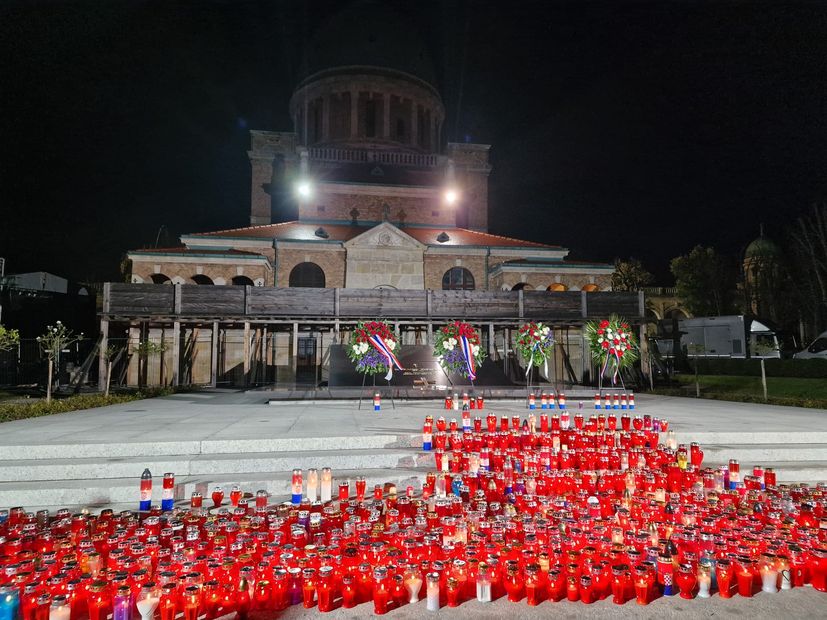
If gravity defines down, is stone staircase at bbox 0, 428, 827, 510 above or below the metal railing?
below

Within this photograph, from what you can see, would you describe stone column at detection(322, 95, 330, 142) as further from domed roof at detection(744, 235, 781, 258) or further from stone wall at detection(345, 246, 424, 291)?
domed roof at detection(744, 235, 781, 258)

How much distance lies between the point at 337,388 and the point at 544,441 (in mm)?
11583

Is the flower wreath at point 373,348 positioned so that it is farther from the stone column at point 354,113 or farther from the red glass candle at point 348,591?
the stone column at point 354,113

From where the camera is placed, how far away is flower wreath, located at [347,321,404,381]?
1795cm

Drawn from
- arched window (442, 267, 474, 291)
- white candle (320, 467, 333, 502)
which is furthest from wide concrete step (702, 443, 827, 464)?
arched window (442, 267, 474, 291)

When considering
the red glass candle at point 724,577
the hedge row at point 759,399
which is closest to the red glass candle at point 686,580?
the red glass candle at point 724,577

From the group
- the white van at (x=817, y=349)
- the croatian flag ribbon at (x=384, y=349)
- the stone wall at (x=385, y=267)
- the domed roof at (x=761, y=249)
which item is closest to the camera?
the croatian flag ribbon at (x=384, y=349)

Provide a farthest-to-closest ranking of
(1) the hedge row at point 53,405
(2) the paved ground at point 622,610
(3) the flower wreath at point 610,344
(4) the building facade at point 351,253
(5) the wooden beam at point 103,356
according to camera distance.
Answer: (4) the building facade at point 351,253 < (5) the wooden beam at point 103,356 < (3) the flower wreath at point 610,344 < (1) the hedge row at point 53,405 < (2) the paved ground at point 622,610

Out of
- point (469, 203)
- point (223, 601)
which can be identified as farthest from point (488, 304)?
point (223, 601)

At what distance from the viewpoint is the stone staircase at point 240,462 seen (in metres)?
7.09

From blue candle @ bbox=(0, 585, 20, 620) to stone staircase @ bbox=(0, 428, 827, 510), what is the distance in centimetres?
339

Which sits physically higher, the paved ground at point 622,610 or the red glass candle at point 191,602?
the red glass candle at point 191,602

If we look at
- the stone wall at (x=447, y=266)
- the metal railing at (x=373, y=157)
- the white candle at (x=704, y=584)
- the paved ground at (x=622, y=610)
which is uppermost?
the metal railing at (x=373, y=157)

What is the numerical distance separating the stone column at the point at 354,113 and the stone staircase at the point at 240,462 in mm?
41258
